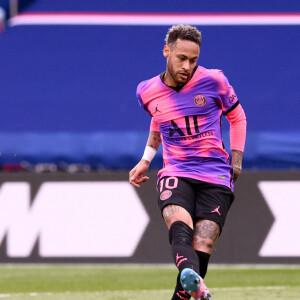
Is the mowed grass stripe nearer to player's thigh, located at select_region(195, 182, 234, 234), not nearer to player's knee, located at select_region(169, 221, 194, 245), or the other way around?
player's thigh, located at select_region(195, 182, 234, 234)

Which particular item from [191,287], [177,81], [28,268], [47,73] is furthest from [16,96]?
[191,287]

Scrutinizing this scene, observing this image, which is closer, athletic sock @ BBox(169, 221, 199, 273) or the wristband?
athletic sock @ BBox(169, 221, 199, 273)

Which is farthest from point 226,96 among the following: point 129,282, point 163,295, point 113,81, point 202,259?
point 113,81

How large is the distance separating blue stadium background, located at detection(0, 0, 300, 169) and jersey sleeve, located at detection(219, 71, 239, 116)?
5269 millimetres

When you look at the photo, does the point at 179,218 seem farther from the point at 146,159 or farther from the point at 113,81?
the point at 113,81

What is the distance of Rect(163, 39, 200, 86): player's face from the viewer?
5590mm

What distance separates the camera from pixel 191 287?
16.1ft

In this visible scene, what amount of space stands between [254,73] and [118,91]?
1.74 meters

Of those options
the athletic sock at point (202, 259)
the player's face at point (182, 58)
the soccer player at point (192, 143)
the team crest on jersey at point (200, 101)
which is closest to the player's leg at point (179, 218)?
the soccer player at point (192, 143)

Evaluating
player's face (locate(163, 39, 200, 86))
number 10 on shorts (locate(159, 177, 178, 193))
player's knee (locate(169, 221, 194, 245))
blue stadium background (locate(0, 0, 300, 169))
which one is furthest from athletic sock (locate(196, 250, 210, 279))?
blue stadium background (locate(0, 0, 300, 169))

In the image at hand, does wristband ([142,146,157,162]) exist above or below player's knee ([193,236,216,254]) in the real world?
above

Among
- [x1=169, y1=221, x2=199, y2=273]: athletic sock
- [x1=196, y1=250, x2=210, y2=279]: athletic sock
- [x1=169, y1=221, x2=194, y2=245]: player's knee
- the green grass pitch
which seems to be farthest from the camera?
the green grass pitch

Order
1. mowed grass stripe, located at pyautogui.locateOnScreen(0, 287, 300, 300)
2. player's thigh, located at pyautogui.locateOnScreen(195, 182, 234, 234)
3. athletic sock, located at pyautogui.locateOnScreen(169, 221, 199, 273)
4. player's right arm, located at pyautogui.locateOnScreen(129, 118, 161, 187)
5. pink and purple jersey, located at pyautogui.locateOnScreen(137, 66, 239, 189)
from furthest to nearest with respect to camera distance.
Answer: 1. mowed grass stripe, located at pyautogui.locateOnScreen(0, 287, 300, 300)
2. player's right arm, located at pyautogui.locateOnScreen(129, 118, 161, 187)
3. pink and purple jersey, located at pyautogui.locateOnScreen(137, 66, 239, 189)
4. player's thigh, located at pyautogui.locateOnScreen(195, 182, 234, 234)
5. athletic sock, located at pyautogui.locateOnScreen(169, 221, 199, 273)

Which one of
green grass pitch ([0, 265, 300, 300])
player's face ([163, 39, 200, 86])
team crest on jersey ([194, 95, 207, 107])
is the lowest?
green grass pitch ([0, 265, 300, 300])
